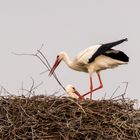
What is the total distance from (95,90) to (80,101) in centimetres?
203

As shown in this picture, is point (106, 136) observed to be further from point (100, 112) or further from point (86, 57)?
point (86, 57)

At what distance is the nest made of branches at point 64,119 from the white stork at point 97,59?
1.55 m

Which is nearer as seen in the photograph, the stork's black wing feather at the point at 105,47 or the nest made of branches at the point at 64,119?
the nest made of branches at the point at 64,119

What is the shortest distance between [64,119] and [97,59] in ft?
7.31

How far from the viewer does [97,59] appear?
9.66m

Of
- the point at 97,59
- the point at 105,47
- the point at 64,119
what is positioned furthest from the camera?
the point at 97,59

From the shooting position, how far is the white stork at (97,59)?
9.41m

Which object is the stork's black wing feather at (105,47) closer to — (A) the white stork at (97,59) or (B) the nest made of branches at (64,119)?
(A) the white stork at (97,59)

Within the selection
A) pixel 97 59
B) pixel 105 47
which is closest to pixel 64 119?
pixel 105 47

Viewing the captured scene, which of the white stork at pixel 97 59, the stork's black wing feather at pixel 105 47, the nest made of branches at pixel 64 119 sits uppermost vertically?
the stork's black wing feather at pixel 105 47

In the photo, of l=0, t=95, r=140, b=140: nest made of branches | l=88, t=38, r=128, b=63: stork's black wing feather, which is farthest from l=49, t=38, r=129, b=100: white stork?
l=0, t=95, r=140, b=140: nest made of branches

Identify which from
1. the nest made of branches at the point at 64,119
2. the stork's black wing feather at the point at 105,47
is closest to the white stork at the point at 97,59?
the stork's black wing feather at the point at 105,47

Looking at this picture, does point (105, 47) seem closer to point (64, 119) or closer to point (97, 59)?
point (97, 59)

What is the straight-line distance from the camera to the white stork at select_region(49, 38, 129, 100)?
9.41 metres
